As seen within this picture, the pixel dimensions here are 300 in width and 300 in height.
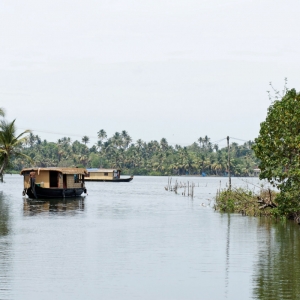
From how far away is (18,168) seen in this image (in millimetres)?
173125

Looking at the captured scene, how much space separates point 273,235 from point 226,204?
14115mm

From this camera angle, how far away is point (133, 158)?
16862 centimetres

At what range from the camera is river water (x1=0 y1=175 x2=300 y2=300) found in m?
15.7

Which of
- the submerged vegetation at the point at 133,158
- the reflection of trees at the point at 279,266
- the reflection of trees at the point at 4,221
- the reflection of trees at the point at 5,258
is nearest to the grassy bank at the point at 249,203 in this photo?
the reflection of trees at the point at 279,266

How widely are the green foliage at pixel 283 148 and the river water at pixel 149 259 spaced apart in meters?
1.66

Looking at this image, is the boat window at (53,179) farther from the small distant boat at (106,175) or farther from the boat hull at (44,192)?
the small distant boat at (106,175)

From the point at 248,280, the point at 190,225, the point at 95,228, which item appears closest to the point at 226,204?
the point at 190,225

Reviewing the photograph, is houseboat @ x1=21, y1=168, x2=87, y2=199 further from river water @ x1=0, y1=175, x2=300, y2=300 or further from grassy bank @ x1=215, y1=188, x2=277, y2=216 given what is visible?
river water @ x1=0, y1=175, x2=300, y2=300

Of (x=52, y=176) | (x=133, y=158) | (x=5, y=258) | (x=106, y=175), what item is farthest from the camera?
(x=133, y=158)

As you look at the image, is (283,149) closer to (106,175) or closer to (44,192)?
(44,192)

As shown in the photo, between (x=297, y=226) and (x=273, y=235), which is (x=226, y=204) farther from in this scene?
(x=273, y=235)

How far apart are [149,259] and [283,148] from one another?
1322cm

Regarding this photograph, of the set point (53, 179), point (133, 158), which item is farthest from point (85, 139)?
point (53, 179)

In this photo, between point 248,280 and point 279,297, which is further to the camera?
point 248,280
